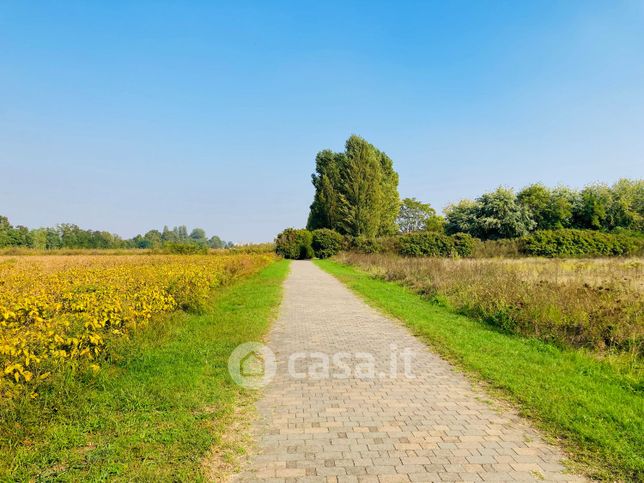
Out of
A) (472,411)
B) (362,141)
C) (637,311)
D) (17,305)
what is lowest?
(472,411)

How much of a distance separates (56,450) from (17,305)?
91.5 inches

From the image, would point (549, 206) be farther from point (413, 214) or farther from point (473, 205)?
point (413, 214)

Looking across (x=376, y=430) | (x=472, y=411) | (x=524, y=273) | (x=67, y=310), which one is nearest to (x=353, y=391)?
(x=376, y=430)

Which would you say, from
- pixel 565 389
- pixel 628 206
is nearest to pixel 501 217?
pixel 628 206

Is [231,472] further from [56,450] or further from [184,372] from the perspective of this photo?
[184,372]

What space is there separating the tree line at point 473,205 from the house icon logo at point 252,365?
37006mm

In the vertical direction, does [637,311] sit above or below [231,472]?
above

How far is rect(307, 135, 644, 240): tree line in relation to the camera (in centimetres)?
4000

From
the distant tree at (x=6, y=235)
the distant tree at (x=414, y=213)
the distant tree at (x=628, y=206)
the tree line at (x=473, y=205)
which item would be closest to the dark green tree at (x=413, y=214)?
the distant tree at (x=414, y=213)

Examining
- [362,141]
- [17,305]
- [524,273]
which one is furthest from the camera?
[362,141]

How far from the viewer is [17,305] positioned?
189 inches

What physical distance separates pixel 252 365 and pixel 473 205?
40.3 metres

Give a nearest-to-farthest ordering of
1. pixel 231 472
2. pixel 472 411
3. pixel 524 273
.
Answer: pixel 231 472, pixel 472 411, pixel 524 273

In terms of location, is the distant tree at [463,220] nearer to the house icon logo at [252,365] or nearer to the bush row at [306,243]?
the bush row at [306,243]
